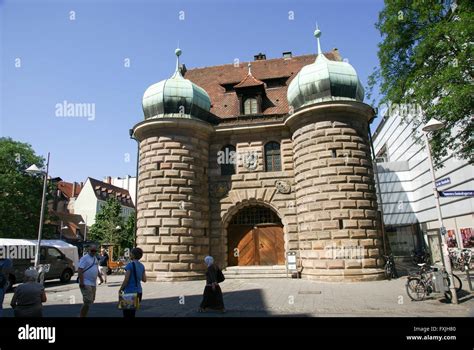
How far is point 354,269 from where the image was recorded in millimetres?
14992

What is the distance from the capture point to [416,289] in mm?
10406

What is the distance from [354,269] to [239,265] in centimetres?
603

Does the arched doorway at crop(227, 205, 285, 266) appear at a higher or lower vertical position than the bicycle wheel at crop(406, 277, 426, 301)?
higher

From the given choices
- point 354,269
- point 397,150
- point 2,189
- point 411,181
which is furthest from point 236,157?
point 397,150

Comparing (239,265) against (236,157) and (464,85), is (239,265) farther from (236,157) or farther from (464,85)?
(464,85)

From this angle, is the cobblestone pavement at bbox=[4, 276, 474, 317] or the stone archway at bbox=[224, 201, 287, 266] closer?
the cobblestone pavement at bbox=[4, 276, 474, 317]

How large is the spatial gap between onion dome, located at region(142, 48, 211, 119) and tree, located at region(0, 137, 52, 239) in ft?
58.1

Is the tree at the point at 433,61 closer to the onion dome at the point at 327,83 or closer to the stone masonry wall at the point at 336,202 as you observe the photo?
the onion dome at the point at 327,83

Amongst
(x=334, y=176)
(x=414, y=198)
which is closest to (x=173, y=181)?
(x=334, y=176)

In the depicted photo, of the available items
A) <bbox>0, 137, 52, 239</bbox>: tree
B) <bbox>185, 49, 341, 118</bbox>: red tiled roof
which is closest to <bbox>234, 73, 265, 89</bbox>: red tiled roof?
<bbox>185, 49, 341, 118</bbox>: red tiled roof

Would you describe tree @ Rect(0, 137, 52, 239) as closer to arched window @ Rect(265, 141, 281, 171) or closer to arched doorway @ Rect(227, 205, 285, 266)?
arched doorway @ Rect(227, 205, 285, 266)

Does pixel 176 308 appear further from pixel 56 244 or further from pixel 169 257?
pixel 56 244

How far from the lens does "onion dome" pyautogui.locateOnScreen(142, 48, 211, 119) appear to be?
18.2 m
